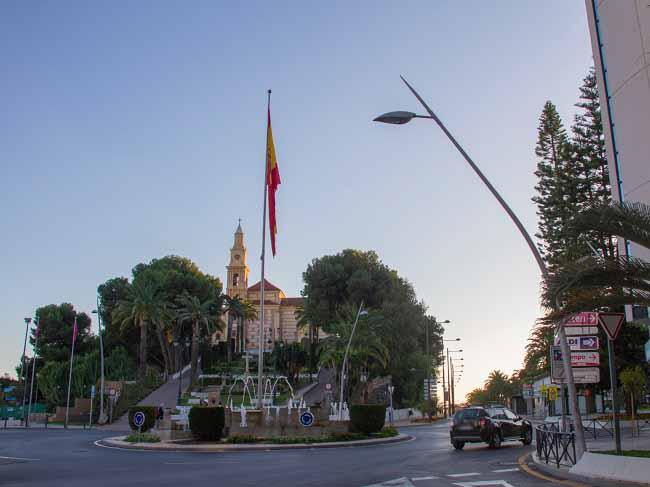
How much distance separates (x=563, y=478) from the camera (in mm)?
12031

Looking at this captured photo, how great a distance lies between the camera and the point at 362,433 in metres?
27.4

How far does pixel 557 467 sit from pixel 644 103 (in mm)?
13472

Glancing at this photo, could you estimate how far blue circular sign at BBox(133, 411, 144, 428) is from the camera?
28453 millimetres

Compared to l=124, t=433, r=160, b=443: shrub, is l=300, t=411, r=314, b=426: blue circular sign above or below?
above

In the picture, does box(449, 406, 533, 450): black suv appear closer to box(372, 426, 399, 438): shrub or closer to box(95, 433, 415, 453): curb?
box(95, 433, 415, 453): curb

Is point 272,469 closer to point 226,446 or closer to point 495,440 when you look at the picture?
point 226,446

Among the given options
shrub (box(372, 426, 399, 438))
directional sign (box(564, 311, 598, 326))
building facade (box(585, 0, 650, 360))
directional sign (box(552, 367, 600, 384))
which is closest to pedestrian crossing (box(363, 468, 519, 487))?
directional sign (box(552, 367, 600, 384))

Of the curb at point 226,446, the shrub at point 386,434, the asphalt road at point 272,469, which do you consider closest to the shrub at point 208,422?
the curb at point 226,446

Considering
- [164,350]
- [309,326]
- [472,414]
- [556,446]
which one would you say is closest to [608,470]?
[556,446]

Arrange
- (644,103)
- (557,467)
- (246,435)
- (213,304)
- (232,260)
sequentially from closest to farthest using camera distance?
(557,467), (644,103), (246,435), (213,304), (232,260)

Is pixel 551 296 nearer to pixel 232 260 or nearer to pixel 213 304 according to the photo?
pixel 213 304

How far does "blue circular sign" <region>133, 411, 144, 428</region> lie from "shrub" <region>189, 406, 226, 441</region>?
408 centimetres

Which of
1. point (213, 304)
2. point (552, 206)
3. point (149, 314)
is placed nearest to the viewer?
point (552, 206)

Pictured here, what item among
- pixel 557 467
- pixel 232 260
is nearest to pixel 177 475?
pixel 557 467
